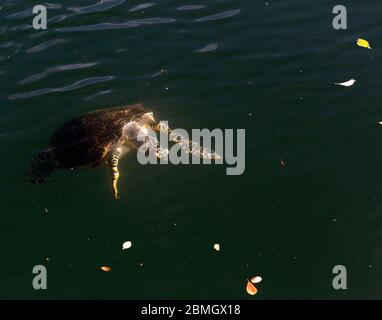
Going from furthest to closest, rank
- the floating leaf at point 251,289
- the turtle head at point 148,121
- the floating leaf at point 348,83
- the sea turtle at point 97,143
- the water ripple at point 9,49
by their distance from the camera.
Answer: the water ripple at point 9,49 → the floating leaf at point 348,83 → the turtle head at point 148,121 → the sea turtle at point 97,143 → the floating leaf at point 251,289

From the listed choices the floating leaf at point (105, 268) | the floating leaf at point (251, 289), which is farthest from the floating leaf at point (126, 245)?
the floating leaf at point (251, 289)

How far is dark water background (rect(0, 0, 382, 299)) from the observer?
20.9ft

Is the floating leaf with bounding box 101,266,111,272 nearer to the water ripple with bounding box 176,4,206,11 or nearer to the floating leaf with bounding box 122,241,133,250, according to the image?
the floating leaf with bounding box 122,241,133,250

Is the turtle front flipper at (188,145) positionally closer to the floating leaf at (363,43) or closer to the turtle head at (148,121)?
the turtle head at (148,121)

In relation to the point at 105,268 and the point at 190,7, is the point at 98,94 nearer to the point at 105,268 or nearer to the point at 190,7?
the point at 190,7

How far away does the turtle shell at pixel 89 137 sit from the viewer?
7688 millimetres

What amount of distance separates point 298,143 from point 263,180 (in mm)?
1068

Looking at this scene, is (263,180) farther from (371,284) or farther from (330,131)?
(371,284)

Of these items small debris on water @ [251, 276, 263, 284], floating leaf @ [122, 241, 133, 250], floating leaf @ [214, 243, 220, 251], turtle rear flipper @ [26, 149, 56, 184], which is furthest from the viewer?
turtle rear flipper @ [26, 149, 56, 184]

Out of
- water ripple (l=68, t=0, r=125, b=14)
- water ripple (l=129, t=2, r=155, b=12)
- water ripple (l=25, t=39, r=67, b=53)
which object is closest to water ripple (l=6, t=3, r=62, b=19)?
water ripple (l=68, t=0, r=125, b=14)

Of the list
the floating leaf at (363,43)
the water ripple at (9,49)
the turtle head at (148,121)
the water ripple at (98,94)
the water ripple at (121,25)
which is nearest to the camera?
the turtle head at (148,121)

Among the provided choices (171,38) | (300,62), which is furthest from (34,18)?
(300,62)

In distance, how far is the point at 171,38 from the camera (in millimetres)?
10781
